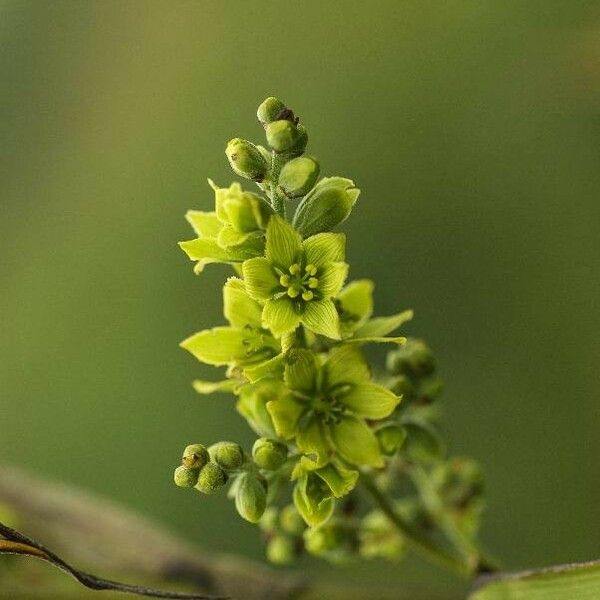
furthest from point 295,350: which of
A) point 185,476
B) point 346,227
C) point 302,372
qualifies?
point 346,227

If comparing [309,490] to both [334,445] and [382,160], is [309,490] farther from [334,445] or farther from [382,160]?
[382,160]

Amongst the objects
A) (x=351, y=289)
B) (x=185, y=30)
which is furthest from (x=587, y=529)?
(x=185, y=30)

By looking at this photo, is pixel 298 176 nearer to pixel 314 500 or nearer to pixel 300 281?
pixel 300 281

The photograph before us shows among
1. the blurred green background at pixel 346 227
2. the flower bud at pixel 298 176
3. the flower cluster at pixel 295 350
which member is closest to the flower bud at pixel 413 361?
the flower cluster at pixel 295 350

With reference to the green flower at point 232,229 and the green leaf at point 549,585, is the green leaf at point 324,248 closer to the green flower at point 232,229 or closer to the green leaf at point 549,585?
the green flower at point 232,229

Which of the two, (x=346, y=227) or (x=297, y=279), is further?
(x=346, y=227)
